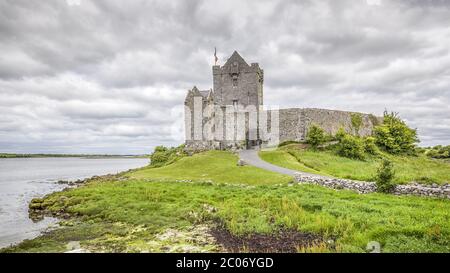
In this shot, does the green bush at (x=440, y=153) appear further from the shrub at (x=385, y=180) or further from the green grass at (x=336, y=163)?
the shrub at (x=385, y=180)

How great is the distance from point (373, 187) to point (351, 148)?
18.5 meters

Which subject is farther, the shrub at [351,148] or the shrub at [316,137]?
the shrub at [316,137]

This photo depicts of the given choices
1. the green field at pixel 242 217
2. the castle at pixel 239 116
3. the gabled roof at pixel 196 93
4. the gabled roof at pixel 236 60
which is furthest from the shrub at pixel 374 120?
the green field at pixel 242 217

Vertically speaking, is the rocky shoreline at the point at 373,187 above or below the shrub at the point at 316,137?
below

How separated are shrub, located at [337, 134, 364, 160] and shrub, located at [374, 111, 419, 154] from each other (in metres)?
7.42

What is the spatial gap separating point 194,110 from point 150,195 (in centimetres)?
2672

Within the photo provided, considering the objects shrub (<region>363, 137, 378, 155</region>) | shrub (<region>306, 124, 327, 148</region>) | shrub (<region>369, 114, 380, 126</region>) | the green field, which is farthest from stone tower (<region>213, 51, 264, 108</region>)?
the green field

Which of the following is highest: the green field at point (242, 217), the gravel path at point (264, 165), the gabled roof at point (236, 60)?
the gabled roof at point (236, 60)

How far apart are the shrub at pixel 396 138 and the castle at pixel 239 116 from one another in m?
5.98

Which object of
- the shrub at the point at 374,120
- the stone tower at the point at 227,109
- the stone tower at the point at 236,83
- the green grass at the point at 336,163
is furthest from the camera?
the shrub at the point at 374,120

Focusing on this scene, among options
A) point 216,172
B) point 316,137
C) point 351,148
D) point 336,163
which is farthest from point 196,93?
point 336,163

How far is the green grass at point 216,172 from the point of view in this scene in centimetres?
2386
